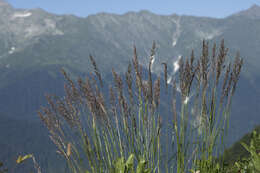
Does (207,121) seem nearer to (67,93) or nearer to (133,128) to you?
(133,128)

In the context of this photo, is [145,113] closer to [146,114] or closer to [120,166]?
[146,114]

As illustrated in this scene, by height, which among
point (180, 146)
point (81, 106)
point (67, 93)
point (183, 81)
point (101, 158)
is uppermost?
point (183, 81)

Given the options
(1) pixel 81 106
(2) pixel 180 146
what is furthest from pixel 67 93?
(2) pixel 180 146

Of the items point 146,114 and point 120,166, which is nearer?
point 120,166

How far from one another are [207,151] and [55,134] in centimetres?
120

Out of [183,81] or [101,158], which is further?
[101,158]

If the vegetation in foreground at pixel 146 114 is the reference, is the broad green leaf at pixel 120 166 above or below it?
below

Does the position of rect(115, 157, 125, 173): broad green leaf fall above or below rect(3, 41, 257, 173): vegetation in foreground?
below

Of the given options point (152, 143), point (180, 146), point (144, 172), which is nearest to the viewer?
point (144, 172)

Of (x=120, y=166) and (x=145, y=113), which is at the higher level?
(x=145, y=113)

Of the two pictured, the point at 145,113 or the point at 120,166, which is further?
the point at 145,113

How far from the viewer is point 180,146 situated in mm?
2408

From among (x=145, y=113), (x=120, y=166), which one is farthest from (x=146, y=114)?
(x=120, y=166)

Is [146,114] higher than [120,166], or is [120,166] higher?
[146,114]
